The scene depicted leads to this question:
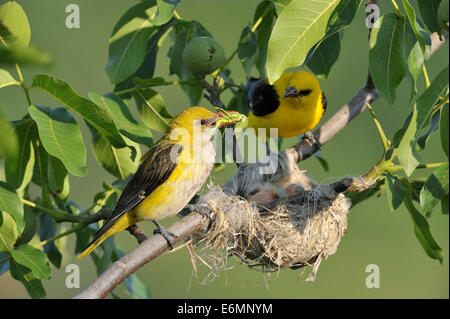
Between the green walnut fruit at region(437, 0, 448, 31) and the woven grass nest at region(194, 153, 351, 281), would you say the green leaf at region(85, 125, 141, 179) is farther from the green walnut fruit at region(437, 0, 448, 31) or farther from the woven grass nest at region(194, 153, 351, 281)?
the green walnut fruit at region(437, 0, 448, 31)

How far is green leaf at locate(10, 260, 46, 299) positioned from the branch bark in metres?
0.70

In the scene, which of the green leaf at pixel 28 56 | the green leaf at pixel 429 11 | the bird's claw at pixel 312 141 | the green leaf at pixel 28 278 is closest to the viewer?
the green leaf at pixel 28 56

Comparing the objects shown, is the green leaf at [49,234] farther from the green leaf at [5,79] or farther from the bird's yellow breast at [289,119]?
the bird's yellow breast at [289,119]

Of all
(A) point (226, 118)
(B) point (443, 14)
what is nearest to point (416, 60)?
(B) point (443, 14)

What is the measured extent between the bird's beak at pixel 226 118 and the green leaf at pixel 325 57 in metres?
0.49

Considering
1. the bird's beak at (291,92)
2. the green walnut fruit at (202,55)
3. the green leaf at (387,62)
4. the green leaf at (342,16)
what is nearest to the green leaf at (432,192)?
the green leaf at (387,62)

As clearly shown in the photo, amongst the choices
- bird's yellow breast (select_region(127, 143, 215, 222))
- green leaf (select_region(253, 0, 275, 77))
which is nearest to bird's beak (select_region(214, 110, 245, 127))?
bird's yellow breast (select_region(127, 143, 215, 222))

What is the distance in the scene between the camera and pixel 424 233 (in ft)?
8.71

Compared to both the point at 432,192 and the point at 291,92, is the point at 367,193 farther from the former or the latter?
the point at 291,92

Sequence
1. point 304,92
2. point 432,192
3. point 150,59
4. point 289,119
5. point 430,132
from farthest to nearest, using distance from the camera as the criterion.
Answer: point 304,92 → point 289,119 → point 150,59 → point 430,132 → point 432,192

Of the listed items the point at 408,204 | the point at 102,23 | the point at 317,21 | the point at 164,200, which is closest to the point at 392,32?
the point at 317,21

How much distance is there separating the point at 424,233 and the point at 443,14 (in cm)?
105

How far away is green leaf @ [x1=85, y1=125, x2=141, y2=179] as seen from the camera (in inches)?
111

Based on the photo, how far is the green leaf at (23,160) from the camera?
97.7 inches
